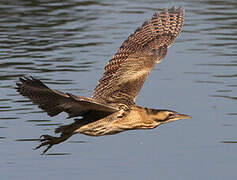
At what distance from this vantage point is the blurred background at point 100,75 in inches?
309

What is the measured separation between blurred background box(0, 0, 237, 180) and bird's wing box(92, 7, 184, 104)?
67 cm

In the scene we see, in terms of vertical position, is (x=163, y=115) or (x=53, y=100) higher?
(x=53, y=100)

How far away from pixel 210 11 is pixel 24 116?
7.80m

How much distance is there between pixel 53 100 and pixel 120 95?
1.42 metres

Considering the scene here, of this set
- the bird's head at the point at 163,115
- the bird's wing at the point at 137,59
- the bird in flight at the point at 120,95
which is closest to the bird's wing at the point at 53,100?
the bird in flight at the point at 120,95

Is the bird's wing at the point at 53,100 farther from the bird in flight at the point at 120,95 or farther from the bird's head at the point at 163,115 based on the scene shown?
the bird's head at the point at 163,115

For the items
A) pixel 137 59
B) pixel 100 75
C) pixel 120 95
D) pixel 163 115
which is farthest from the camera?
pixel 100 75

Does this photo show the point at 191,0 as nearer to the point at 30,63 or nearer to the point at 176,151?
the point at 30,63

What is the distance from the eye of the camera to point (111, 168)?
7.74 metres

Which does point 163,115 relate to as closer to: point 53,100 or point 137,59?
point 137,59

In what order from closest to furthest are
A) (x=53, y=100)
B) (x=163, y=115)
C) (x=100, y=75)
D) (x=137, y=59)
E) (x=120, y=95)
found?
(x=53, y=100) → (x=163, y=115) → (x=120, y=95) → (x=137, y=59) → (x=100, y=75)

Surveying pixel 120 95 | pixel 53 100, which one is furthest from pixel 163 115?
pixel 53 100

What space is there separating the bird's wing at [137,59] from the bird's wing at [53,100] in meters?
0.86

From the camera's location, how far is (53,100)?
21.2ft
